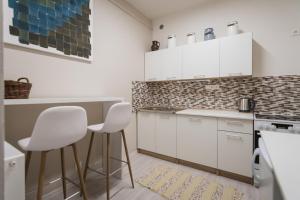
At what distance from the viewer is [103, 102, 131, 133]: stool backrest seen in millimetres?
1501

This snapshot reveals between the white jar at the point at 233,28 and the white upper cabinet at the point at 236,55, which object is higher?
the white jar at the point at 233,28

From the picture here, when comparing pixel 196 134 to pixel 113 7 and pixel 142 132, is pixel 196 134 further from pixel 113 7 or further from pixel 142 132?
pixel 113 7

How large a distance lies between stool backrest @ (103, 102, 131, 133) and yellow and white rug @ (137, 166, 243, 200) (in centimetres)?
86

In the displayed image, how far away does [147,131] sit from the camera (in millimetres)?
2785

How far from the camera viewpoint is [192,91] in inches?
113

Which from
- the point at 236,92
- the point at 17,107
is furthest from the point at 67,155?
the point at 236,92

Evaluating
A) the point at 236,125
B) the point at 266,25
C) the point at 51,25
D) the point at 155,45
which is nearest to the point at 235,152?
→ the point at 236,125

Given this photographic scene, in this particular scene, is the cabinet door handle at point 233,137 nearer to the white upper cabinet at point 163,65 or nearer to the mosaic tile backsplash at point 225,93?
the mosaic tile backsplash at point 225,93

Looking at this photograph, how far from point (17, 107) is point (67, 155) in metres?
0.76

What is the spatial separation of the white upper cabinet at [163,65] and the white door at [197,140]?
81cm

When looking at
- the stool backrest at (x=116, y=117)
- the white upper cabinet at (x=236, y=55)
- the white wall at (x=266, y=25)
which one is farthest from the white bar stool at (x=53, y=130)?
the white wall at (x=266, y=25)

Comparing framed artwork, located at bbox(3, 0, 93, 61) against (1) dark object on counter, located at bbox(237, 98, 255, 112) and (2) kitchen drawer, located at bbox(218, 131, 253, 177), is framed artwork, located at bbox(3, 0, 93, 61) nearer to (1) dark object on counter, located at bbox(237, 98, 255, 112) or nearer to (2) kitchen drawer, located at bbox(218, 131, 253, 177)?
(2) kitchen drawer, located at bbox(218, 131, 253, 177)

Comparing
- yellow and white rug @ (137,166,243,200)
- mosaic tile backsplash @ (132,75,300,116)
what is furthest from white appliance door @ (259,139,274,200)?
mosaic tile backsplash @ (132,75,300,116)

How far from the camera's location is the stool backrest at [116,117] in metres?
1.50
